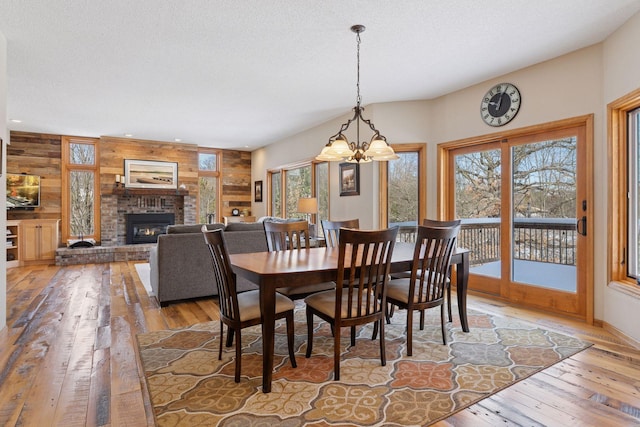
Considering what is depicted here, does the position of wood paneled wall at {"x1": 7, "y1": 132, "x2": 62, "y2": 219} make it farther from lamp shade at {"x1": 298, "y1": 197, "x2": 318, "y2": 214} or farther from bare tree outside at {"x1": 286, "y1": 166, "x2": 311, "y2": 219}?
lamp shade at {"x1": 298, "y1": 197, "x2": 318, "y2": 214}

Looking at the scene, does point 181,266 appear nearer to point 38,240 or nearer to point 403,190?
point 403,190

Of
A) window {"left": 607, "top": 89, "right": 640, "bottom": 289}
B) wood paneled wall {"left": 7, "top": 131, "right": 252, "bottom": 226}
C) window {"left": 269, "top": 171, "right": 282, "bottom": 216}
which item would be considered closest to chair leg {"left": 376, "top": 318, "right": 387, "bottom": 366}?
window {"left": 607, "top": 89, "right": 640, "bottom": 289}

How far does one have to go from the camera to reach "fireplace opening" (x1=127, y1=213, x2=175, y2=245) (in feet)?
25.9

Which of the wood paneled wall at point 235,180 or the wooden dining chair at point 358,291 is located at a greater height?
the wood paneled wall at point 235,180

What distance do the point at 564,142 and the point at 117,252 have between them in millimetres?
7765

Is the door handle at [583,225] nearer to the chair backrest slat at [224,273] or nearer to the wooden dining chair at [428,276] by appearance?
the wooden dining chair at [428,276]

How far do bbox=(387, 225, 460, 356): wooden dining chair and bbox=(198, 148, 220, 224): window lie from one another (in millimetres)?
6970

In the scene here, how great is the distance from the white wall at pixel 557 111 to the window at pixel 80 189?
225 inches

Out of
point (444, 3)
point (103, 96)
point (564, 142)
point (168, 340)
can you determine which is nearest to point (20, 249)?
point (103, 96)

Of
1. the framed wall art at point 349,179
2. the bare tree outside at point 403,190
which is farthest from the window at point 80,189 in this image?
the bare tree outside at point 403,190

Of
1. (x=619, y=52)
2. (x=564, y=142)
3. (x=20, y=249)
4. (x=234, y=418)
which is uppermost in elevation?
(x=619, y=52)

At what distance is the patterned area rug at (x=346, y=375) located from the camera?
195 cm

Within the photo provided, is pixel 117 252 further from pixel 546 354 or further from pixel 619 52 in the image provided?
pixel 619 52

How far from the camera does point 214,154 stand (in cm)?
921
